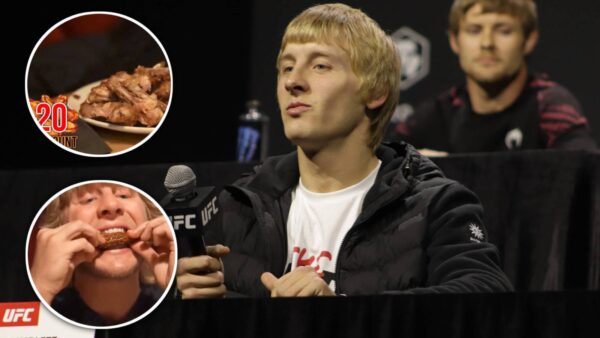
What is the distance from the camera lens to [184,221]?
2041mm

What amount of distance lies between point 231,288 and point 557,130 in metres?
1.75

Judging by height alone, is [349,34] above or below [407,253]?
above

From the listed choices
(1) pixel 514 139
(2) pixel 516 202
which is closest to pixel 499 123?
(1) pixel 514 139

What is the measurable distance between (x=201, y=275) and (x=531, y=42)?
232 centimetres

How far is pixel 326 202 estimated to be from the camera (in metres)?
2.62

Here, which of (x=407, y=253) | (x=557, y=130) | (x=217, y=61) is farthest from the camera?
(x=217, y=61)

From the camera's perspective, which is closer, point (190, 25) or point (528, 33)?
point (528, 33)

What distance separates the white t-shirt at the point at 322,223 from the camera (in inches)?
101

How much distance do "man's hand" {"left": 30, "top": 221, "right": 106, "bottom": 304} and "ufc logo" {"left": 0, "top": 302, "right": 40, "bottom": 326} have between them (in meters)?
0.04

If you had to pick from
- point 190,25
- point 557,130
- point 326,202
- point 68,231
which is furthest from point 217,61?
point 68,231

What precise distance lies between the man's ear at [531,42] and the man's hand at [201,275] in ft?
7.34

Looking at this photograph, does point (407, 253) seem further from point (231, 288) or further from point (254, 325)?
point (254, 325)

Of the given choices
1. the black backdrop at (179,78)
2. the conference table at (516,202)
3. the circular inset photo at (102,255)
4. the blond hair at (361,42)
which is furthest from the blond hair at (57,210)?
the black backdrop at (179,78)

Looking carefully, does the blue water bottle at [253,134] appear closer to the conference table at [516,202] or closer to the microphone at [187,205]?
the conference table at [516,202]
